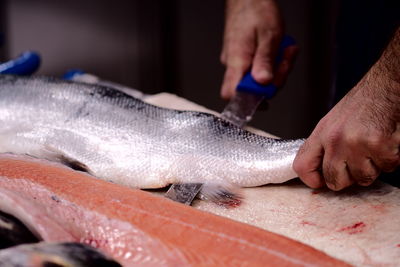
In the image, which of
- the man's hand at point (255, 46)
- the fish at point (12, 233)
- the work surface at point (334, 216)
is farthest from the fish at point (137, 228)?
the man's hand at point (255, 46)

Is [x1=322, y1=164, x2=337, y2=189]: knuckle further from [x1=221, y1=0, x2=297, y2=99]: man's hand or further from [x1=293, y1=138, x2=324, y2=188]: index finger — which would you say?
[x1=221, y1=0, x2=297, y2=99]: man's hand

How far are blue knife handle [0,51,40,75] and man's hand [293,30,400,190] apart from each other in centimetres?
110

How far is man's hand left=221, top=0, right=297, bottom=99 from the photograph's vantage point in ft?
5.74

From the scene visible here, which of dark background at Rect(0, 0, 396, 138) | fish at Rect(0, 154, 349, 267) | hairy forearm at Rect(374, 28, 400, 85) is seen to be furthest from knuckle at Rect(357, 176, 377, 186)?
dark background at Rect(0, 0, 396, 138)

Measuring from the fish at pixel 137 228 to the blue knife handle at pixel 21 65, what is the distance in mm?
849

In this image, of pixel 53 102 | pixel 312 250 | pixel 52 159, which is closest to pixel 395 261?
pixel 312 250

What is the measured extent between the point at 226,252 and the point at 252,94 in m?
0.89

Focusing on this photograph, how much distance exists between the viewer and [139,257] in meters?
0.84

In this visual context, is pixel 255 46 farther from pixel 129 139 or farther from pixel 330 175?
pixel 330 175

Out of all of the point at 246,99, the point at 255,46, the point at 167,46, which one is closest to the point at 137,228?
the point at 246,99

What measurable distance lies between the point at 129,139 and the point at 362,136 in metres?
0.60

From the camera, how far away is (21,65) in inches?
70.5

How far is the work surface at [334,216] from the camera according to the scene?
95 centimetres

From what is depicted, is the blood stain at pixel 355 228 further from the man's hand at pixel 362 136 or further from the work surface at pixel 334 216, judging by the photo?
the man's hand at pixel 362 136
